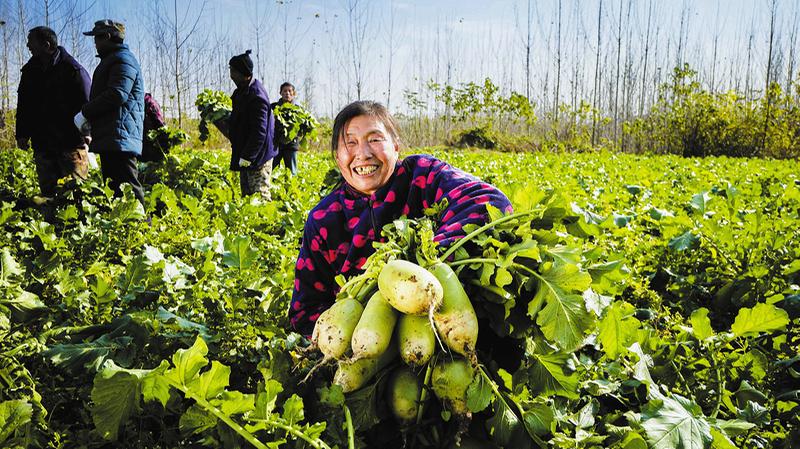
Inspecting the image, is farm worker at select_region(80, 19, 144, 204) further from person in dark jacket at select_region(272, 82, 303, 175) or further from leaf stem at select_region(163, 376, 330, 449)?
leaf stem at select_region(163, 376, 330, 449)

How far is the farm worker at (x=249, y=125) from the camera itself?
18.0 ft

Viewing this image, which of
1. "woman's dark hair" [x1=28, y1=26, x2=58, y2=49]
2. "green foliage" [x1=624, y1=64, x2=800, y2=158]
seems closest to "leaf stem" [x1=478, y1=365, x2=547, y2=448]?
"woman's dark hair" [x1=28, y1=26, x2=58, y2=49]

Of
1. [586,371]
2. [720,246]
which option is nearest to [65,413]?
[586,371]

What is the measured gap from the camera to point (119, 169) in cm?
500

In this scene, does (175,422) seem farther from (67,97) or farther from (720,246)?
(67,97)

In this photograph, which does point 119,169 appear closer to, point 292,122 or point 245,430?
point 292,122

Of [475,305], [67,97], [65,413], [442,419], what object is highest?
[67,97]

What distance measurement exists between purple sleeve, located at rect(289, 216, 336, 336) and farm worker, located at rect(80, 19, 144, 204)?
11.4ft

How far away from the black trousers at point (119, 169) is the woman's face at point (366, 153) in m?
3.64

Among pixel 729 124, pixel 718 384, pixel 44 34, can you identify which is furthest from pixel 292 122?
pixel 729 124

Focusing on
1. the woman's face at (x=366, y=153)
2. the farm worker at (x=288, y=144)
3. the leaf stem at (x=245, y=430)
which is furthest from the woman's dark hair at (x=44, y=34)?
the leaf stem at (x=245, y=430)

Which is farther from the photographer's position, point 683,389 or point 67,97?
point 67,97

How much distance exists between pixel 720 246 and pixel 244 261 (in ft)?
8.34

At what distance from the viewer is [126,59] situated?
4.77m
